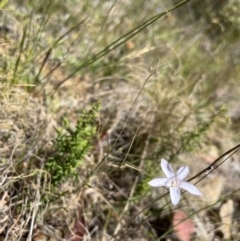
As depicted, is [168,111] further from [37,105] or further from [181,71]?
[37,105]

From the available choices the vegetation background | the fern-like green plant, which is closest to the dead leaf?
the vegetation background

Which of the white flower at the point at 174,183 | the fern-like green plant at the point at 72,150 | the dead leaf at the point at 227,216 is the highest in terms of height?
the fern-like green plant at the point at 72,150

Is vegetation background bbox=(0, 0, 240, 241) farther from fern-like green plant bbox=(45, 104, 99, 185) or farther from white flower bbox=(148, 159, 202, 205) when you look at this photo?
white flower bbox=(148, 159, 202, 205)

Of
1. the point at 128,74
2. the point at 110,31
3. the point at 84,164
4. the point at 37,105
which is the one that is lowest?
the point at 84,164

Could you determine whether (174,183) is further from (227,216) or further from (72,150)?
(227,216)

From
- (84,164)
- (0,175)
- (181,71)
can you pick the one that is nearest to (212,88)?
(181,71)

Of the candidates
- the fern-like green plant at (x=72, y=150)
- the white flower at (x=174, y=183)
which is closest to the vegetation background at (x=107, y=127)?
the fern-like green plant at (x=72, y=150)

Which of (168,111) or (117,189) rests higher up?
(168,111)

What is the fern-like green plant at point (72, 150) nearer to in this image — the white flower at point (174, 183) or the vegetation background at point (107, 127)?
the vegetation background at point (107, 127)
